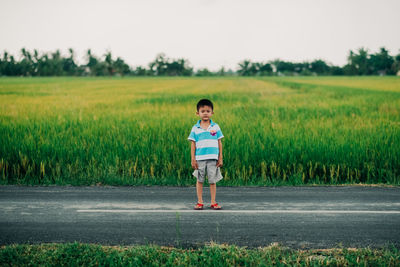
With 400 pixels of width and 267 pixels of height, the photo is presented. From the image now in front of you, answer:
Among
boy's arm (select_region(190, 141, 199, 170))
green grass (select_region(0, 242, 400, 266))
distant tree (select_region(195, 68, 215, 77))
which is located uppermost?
distant tree (select_region(195, 68, 215, 77))

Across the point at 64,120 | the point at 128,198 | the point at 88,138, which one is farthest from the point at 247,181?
the point at 64,120

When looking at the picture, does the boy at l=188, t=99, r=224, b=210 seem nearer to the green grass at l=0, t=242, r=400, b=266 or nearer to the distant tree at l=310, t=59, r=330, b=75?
the green grass at l=0, t=242, r=400, b=266

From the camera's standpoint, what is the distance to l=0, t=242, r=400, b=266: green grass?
3688mm

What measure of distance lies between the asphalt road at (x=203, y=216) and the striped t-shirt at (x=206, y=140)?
82cm

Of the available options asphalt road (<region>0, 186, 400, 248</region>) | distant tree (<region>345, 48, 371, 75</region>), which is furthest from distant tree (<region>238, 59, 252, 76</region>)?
asphalt road (<region>0, 186, 400, 248</region>)

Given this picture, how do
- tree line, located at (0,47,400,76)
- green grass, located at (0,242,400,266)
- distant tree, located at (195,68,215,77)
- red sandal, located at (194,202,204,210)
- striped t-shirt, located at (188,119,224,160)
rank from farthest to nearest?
distant tree, located at (195,68,215,77)
tree line, located at (0,47,400,76)
red sandal, located at (194,202,204,210)
striped t-shirt, located at (188,119,224,160)
green grass, located at (0,242,400,266)

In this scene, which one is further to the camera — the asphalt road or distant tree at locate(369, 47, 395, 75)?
distant tree at locate(369, 47, 395, 75)

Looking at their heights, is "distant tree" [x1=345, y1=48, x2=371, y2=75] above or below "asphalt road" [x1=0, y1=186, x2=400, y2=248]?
above

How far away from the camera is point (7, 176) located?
7723mm

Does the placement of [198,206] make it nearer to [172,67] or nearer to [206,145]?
[206,145]

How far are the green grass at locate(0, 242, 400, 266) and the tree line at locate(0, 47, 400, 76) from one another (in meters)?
111

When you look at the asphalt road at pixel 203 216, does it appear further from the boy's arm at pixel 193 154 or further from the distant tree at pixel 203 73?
the distant tree at pixel 203 73

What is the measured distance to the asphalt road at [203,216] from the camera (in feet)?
14.3

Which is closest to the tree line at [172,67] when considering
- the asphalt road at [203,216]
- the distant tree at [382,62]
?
the distant tree at [382,62]
